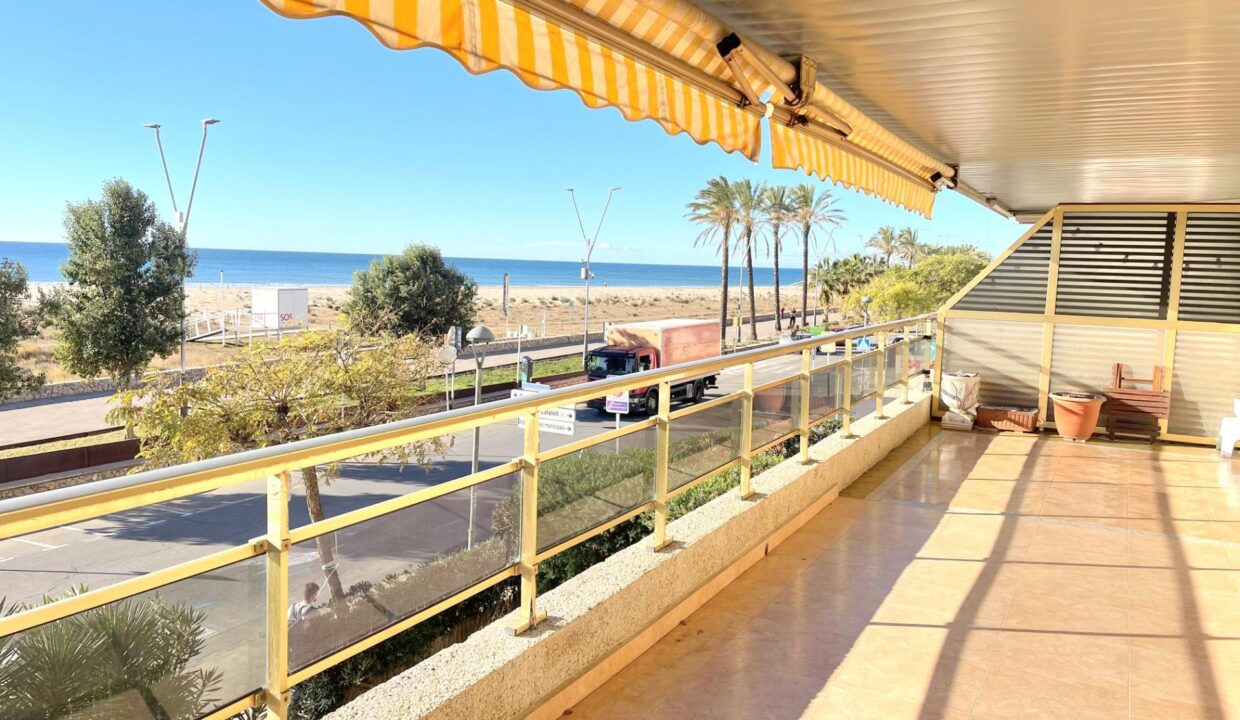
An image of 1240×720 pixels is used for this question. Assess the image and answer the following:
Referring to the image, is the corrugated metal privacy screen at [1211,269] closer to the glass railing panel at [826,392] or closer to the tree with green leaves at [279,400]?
the glass railing panel at [826,392]

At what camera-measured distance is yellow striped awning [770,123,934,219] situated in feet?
14.2

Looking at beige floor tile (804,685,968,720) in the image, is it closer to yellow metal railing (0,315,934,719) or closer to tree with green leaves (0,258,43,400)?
yellow metal railing (0,315,934,719)

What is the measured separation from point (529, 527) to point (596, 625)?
577mm

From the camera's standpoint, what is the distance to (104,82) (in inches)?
6029

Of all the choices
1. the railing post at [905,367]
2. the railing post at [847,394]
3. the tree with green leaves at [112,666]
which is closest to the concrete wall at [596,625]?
the tree with green leaves at [112,666]

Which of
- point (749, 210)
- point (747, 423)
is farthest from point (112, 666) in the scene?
point (749, 210)

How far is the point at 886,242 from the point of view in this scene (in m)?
72.8

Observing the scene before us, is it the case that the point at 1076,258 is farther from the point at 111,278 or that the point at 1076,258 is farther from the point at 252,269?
the point at 252,269

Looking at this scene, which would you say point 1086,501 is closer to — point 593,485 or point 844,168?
point 844,168

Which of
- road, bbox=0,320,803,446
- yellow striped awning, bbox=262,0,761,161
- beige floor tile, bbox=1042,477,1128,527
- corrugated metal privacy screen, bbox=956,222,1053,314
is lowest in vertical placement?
road, bbox=0,320,803,446

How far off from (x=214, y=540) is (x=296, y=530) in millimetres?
13109

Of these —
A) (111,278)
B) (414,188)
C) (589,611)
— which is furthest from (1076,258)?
(414,188)

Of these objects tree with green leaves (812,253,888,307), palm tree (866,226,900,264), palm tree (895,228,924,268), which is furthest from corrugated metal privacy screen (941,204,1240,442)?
palm tree (866,226,900,264)

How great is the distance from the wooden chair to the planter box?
74 cm
